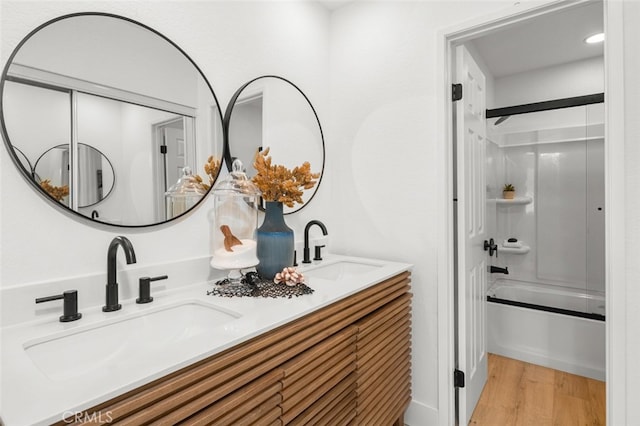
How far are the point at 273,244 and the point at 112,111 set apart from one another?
31.0 inches

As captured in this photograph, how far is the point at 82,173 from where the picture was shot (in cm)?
118

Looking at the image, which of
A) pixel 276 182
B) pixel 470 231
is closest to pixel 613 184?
pixel 470 231

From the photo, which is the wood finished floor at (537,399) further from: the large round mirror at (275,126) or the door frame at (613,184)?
the large round mirror at (275,126)

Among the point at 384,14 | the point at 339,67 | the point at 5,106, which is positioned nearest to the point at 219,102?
the point at 5,106

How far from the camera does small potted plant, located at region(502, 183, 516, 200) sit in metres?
3.43

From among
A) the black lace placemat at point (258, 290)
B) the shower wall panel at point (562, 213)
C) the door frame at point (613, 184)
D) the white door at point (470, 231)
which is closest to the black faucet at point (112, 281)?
the black lace placemat at point (258, 290)

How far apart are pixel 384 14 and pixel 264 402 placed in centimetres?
208

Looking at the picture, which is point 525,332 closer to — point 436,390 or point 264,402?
point 436,390

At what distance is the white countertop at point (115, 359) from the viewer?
62 cm

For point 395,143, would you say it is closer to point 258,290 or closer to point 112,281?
point 258,290

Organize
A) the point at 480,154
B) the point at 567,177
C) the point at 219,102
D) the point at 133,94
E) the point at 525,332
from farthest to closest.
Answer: the point at 567,177 → the point at 525,332 → the point at 480,154 → the point at 219,102 → the point at 133,94

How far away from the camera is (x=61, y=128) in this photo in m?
1.13

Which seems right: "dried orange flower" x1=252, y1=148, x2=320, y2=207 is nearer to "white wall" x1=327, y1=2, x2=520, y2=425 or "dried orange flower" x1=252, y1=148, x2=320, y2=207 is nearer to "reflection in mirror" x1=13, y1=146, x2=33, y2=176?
"white wall" x1=327, y1=2, x2=520, y2=425

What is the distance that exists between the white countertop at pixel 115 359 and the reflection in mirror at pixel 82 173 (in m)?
0.39
